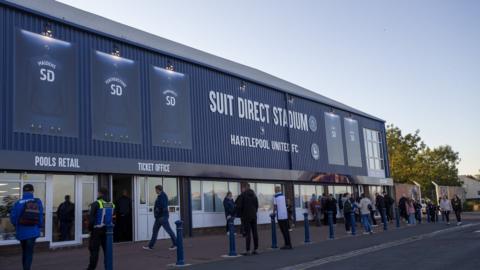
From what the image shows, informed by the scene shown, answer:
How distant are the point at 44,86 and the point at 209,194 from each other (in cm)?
895

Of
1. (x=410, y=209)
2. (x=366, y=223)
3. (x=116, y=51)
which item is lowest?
(x=366, y=223)

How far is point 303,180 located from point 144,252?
15.1m

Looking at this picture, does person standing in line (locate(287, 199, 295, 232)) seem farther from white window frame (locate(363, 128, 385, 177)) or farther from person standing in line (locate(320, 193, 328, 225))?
white window frame (locate(363, 128, 385, 177))

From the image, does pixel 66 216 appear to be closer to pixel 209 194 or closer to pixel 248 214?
pixel 248 214

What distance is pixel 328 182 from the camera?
30594mm

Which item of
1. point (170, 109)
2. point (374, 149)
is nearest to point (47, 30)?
point (170, 109)

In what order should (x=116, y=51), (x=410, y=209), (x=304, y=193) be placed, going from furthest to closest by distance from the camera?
(x=304, y=193)
(x=410, y=209)
(x=116, y=51)

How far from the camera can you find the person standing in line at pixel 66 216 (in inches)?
611

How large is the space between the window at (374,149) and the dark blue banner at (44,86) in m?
25.3

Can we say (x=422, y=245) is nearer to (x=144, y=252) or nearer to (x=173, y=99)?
(x=144, y=252)

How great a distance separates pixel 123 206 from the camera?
1706cm

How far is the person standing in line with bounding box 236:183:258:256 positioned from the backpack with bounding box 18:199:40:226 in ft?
17.6

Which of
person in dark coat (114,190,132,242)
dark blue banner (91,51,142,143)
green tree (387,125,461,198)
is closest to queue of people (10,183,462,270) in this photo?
person in dark coat (114,190,132,242)

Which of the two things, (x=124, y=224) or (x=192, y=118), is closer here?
(x=124, y=224)
